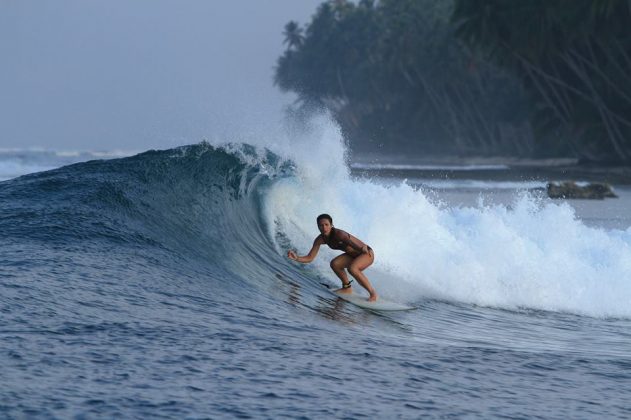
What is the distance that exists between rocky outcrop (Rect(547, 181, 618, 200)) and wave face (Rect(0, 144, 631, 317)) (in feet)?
68.6

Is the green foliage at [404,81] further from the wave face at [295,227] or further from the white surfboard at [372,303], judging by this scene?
the white surfboard at [372,303]

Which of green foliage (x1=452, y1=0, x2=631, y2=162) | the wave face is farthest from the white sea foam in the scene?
green foliage (x1=452, y1=0, x2=631, y2=162)

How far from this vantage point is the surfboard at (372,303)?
10.8 meters

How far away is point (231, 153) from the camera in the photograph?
53.4 ft

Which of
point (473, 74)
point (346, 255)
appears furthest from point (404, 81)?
point (346, 255)

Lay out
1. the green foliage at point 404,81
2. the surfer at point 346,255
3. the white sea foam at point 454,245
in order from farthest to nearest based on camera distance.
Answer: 1. the green foliage at point 404,81
2. the white sea foam at point 454,245
3. the surfer at point 346,255

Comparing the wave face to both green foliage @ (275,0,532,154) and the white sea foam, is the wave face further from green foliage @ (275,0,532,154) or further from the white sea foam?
green foliage @ (275,0,532,154)

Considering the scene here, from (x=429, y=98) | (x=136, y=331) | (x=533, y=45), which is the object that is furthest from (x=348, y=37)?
(x=136, y=331)

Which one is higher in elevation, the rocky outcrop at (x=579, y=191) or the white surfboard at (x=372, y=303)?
the rocky outcrop at (x=579, y=191)

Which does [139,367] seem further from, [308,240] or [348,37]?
[348,37]

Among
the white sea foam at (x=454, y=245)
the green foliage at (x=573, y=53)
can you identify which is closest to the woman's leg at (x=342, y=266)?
the white sea foam at (x=454, y=245)

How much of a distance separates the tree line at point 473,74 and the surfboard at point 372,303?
19391mm

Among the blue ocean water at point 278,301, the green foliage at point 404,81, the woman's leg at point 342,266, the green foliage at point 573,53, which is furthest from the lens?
the green foliage at point 404,81

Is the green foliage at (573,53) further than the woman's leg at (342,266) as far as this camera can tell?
Yes
